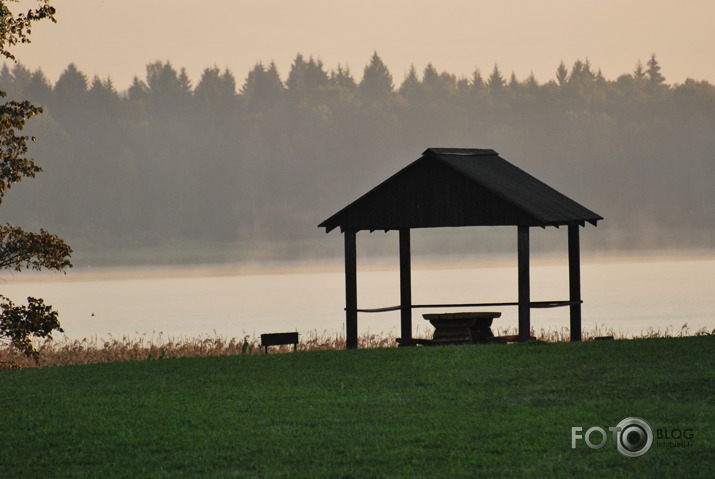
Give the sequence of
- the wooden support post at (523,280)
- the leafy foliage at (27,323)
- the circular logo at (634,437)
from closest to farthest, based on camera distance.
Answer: the circular logo at (634,437) < the wooden support post at (523,280) < the leafy foliage at (27,323)

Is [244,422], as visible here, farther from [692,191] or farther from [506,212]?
[692,191]

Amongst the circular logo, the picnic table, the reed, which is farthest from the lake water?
the circular logo

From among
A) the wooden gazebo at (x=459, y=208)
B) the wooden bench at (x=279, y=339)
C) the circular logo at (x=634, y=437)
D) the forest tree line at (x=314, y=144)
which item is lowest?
the circular logo at (x=634, y=437)

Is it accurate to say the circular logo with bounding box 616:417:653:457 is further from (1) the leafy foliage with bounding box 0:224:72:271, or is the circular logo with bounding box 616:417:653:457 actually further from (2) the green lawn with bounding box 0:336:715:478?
(1) the leafy foliage with bounding box 0:224:72:271

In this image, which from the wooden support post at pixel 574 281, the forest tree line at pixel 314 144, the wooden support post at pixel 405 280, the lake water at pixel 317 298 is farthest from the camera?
the forest tree line at pixel 314 144

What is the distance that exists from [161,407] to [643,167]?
16237cm

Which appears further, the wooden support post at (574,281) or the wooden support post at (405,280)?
the wooden support post at (405,280)

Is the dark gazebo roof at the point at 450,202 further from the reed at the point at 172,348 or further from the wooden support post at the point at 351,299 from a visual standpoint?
the reed at the point at 172,348

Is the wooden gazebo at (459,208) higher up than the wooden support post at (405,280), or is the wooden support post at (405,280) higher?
the wooden gazebo at (459,208)

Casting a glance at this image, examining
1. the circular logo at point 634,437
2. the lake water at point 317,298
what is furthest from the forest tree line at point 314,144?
the circular logo at point 634,437

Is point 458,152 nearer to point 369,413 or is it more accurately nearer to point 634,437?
point 369,413

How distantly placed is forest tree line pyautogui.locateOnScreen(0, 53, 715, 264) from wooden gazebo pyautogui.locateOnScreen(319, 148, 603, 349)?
5277 inches

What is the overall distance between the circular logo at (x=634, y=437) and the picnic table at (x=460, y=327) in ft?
38.1

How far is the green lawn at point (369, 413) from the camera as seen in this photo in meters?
13.8
